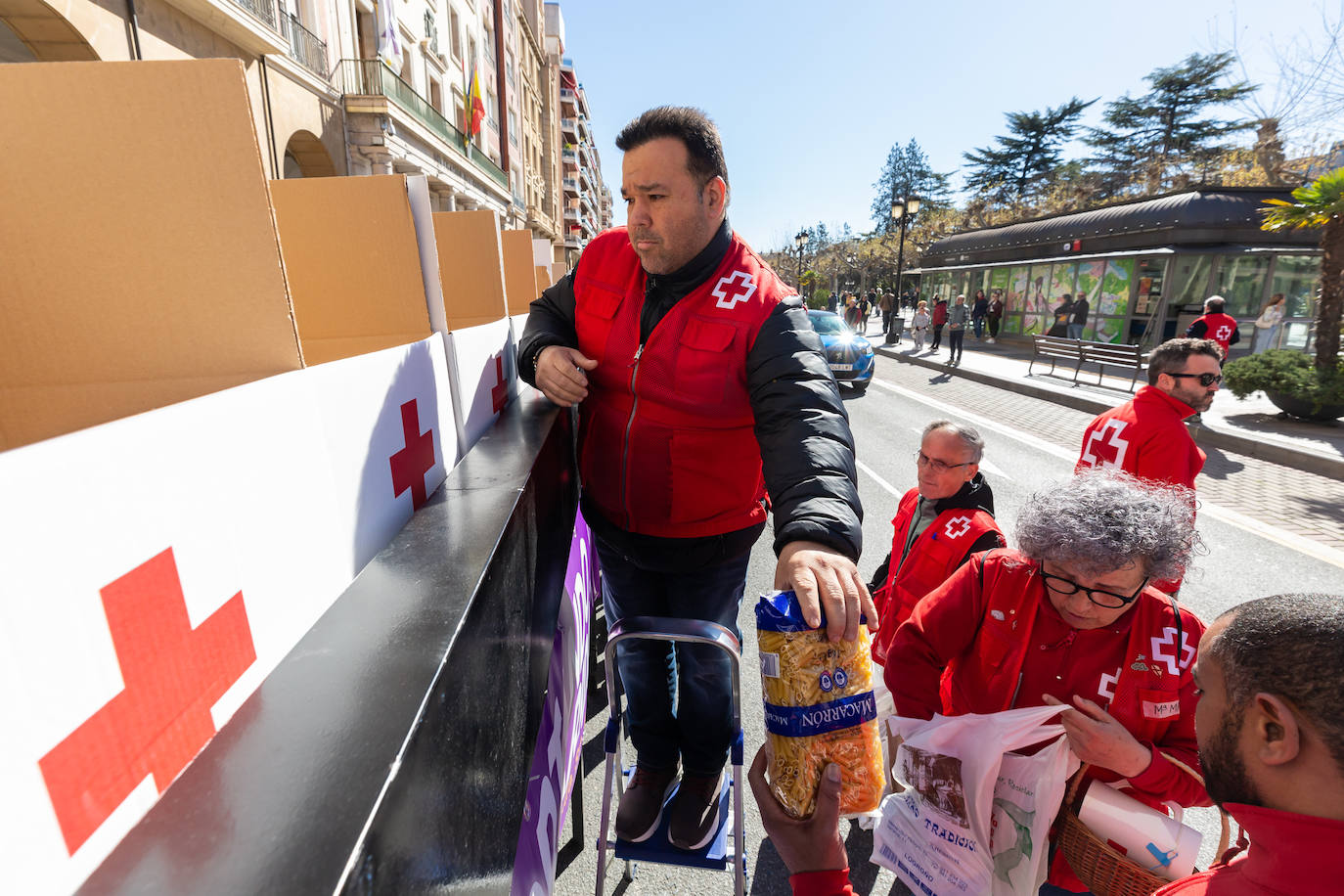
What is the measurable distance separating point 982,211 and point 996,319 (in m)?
32.1

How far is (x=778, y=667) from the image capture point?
1.09 metres

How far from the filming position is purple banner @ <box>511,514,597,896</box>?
4.53ft

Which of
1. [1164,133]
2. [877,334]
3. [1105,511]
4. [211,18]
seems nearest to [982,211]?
[1164,133]

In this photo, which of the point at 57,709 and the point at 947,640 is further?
the point at 947,640

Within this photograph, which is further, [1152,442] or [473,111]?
[473,111]

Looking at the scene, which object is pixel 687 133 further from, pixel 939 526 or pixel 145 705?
pixel 939 526

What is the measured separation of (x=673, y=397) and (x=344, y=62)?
17966 millimetres

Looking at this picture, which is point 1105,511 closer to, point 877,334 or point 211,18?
point 211,18

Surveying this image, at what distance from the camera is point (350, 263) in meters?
1.75

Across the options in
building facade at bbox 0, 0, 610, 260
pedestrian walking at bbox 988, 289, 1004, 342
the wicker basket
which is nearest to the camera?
the wicker basket

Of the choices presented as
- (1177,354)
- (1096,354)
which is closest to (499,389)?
(1177,354)

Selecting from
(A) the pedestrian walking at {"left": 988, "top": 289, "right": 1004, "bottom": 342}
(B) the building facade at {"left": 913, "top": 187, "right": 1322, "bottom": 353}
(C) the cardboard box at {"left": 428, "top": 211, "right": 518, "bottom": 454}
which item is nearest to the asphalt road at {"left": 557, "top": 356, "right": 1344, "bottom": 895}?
(C) the cardboard box at {"left": 428, "top": 211, "right": 518, "bottom": 454}

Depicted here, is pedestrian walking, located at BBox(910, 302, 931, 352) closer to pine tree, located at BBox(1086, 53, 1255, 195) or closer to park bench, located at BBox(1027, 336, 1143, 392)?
park bench, located at BBox(1027, 336, 1143, 392)

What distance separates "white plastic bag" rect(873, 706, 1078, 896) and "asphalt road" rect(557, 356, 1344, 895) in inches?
23.8
